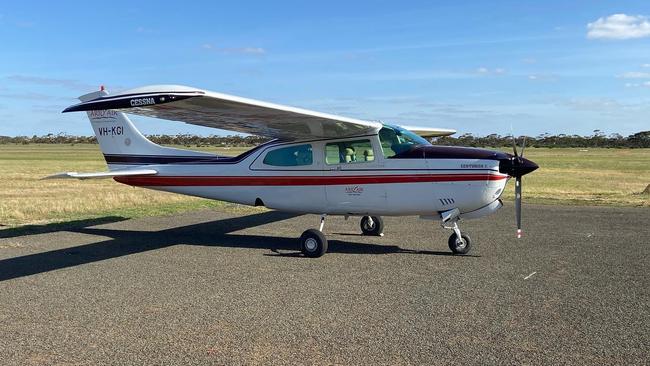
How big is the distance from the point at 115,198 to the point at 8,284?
11179 millimetres

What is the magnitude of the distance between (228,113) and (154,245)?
3246 mm

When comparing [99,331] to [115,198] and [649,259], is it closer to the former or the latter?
[649,259]

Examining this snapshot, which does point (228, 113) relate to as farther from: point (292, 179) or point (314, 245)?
point (314, 245)

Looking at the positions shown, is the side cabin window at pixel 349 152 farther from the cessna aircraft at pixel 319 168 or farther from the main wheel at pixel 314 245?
the main wheel at pixel 314 245

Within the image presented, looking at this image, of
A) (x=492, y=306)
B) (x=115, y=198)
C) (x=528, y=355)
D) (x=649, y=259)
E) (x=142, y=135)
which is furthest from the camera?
(x=115, y=198)

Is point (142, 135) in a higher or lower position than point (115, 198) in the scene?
higher

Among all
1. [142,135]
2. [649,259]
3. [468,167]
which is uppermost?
[142,135]

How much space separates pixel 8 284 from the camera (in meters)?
7.34

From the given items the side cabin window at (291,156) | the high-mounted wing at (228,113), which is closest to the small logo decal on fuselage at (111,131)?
the high-mounted wing at (228,113)

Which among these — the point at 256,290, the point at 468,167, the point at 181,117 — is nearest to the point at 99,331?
the point at 256,290

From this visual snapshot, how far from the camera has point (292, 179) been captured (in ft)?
34.6

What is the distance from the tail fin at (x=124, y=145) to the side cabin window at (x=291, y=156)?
6.03 ft

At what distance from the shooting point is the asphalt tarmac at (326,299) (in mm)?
4852

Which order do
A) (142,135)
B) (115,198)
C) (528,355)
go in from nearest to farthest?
(528,355), (142,135), (115,198)
